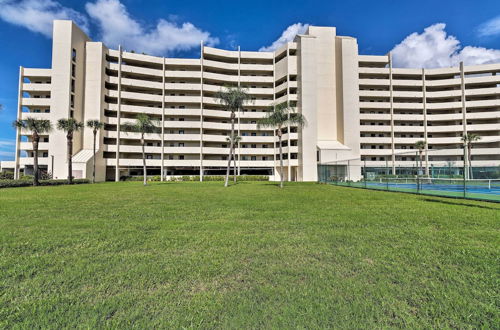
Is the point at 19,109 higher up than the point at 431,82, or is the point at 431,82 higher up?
the point at 431,82

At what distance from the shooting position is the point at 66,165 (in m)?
40.1

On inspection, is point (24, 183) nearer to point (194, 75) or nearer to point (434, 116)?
point (194, 75)

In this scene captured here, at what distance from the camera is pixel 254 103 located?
49.8 metres

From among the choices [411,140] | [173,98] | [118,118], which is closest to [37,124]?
[118,118]

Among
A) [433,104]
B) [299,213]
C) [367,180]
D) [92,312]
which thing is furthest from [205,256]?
[433,104]

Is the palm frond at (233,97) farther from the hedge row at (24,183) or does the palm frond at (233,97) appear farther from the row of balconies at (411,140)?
the row of balconies at (411,140)

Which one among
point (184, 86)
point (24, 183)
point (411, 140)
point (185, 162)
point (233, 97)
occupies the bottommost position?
point (24, 183)

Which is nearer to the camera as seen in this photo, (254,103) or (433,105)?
(254,103)

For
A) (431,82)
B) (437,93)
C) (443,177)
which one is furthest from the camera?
(431,82)

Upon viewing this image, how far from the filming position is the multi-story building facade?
140ft

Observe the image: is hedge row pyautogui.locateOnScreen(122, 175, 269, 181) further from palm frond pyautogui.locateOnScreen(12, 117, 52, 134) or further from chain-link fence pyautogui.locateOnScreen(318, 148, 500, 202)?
chain-link fence pyautogui.locateOnScreen(318, 148, 500, 202)

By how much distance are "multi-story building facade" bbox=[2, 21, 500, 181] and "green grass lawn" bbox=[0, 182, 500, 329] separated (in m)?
36.6

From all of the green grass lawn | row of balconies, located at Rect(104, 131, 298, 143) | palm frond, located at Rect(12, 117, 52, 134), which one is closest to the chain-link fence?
the green grass lawn

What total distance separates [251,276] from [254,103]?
48711mm
